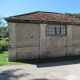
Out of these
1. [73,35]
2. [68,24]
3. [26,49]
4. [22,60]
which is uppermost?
[68,24]

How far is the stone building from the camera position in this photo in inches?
599

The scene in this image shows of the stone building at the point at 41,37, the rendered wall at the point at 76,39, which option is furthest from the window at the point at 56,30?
the rendered wall at the point at 76,39

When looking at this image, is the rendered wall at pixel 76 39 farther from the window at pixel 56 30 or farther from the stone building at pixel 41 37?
the window at pixel 56 30

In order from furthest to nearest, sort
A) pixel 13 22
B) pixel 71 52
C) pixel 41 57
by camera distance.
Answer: pixel 71 52 → pixel 41 57 → pixel 13 22

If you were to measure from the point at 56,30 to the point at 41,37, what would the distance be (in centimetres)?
210

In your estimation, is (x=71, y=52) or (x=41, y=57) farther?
(x=71, y=52)

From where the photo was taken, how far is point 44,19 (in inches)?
630

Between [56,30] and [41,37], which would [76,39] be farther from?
[41,37]

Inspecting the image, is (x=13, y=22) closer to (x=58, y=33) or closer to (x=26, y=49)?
(x=26, y=49)

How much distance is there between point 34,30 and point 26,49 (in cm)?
225

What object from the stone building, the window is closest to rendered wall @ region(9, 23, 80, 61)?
the stone building

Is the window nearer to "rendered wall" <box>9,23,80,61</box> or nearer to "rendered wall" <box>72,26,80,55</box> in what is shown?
"rendered wall" <box>9,23,80,61</box>

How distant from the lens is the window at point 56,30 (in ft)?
54.7

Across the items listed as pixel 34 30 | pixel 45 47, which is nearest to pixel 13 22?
pixel 34 30
